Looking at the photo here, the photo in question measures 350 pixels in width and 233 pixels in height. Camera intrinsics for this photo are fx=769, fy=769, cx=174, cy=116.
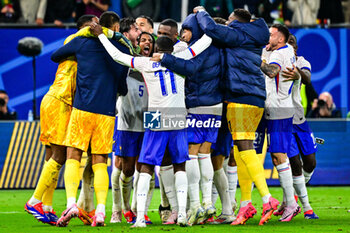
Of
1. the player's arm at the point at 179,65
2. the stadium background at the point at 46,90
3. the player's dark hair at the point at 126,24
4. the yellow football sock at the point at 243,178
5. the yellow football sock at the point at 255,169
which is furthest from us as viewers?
the stadium background at the point at 46,90

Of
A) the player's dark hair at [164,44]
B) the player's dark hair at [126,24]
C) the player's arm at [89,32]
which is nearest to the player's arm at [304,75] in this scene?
the player's dark hair at [164,44]

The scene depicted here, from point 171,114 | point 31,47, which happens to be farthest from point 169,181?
point 31,47

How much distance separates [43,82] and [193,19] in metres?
7.43

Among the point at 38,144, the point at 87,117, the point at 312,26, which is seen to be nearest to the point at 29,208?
the point at 87,117

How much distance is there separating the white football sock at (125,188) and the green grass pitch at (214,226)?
0.35 meters

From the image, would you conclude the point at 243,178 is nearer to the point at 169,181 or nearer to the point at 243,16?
the point at 169,181

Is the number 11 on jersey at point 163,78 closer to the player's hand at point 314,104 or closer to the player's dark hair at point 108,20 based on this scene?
the player's dark hair at point 108,20

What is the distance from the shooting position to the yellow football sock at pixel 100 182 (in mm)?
8344

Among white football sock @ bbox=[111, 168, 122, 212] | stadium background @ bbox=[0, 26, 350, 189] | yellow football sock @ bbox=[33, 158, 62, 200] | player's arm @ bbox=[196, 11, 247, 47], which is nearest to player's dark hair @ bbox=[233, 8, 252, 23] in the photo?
player's arm @ bbox=[196, 11, 247, 47]

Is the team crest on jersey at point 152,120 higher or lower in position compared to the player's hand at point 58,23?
lower

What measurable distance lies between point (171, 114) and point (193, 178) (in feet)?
2.76

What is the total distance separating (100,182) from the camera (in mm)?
8375

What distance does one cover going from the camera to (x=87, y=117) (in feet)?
27.6

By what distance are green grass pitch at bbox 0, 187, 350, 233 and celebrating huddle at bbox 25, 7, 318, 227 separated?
17 centimetres
